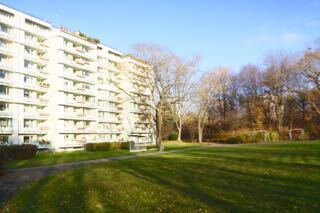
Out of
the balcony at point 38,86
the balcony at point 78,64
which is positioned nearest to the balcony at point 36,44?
the balcony at point 78,64

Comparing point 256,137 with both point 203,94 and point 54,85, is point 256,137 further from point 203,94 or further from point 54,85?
point 54,85

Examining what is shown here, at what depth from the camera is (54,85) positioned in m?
41.9

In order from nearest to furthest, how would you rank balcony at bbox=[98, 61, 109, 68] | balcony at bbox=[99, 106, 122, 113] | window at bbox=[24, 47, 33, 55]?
window at bbox=[24, 47, 33, 55] → balcony at bbox=[99, 106, 122, 113] → balcony at bbox=[98, 61, 109, 68]

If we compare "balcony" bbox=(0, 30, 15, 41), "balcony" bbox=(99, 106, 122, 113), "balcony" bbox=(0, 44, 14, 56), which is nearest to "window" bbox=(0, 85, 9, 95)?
"balcony" bbox=(0, 44, 14, 56)

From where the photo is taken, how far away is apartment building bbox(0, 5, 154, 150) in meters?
36.5

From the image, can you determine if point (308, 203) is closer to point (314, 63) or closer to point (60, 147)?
point (60, 147)

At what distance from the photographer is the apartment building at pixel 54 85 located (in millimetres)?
36531

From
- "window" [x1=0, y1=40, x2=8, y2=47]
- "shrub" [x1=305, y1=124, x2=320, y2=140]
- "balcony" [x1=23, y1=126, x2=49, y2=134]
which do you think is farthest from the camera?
"shrub" [x1=305, y1=124, x2=320, y2=140]

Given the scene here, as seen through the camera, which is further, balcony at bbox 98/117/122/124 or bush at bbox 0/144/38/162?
balcony at bbox 98/117/122/124

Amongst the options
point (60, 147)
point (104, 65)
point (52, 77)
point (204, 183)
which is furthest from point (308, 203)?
point (104, 65)

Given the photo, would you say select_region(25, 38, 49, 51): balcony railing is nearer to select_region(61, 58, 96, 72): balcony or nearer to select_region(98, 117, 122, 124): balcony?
select_region(61, 58, 96, 72): balcony

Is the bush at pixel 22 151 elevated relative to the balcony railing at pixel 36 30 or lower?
lower

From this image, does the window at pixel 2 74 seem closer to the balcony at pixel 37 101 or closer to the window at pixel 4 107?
the window at pixel 4 107

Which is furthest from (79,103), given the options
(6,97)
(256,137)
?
(256,137)
